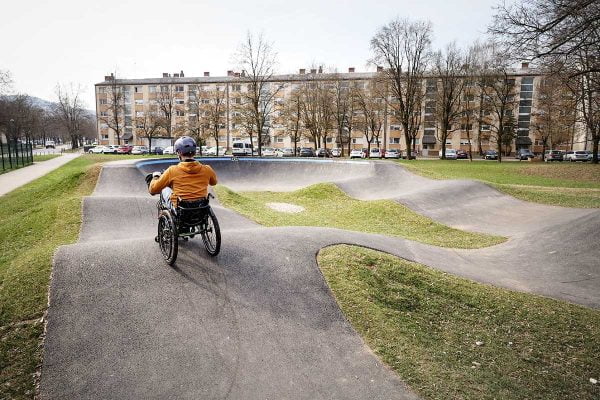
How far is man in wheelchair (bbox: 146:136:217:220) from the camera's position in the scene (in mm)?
5684

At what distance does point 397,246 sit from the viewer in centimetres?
821

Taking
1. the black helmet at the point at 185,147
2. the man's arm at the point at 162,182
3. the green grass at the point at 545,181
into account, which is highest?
the black helmet at the point at 185,147

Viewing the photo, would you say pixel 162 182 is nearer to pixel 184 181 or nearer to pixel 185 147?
pixel 184 181

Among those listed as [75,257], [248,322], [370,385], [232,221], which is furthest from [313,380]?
[232,221]

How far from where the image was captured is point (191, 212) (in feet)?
18.9

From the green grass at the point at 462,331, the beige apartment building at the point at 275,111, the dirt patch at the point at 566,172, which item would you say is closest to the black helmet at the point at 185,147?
the green grass at the point at 462,331

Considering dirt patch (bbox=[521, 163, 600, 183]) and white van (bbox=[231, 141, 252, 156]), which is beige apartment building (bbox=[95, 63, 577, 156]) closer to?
white van (bbox=[231, 141, 252, 156])

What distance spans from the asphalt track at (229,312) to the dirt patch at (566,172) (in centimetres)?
2200

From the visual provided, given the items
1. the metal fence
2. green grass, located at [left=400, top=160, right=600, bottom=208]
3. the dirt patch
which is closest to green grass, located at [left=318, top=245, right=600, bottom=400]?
green grass, located at [left=400, top=160, right=600, bottom=208]

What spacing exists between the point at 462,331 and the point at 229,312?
3.08m

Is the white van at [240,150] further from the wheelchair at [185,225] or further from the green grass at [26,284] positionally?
the wheelchair at [185,225]

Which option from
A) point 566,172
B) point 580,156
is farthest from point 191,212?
point 580,156

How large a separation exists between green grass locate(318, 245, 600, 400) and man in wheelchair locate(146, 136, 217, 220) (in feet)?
7.47

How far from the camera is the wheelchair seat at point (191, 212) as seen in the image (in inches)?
224
